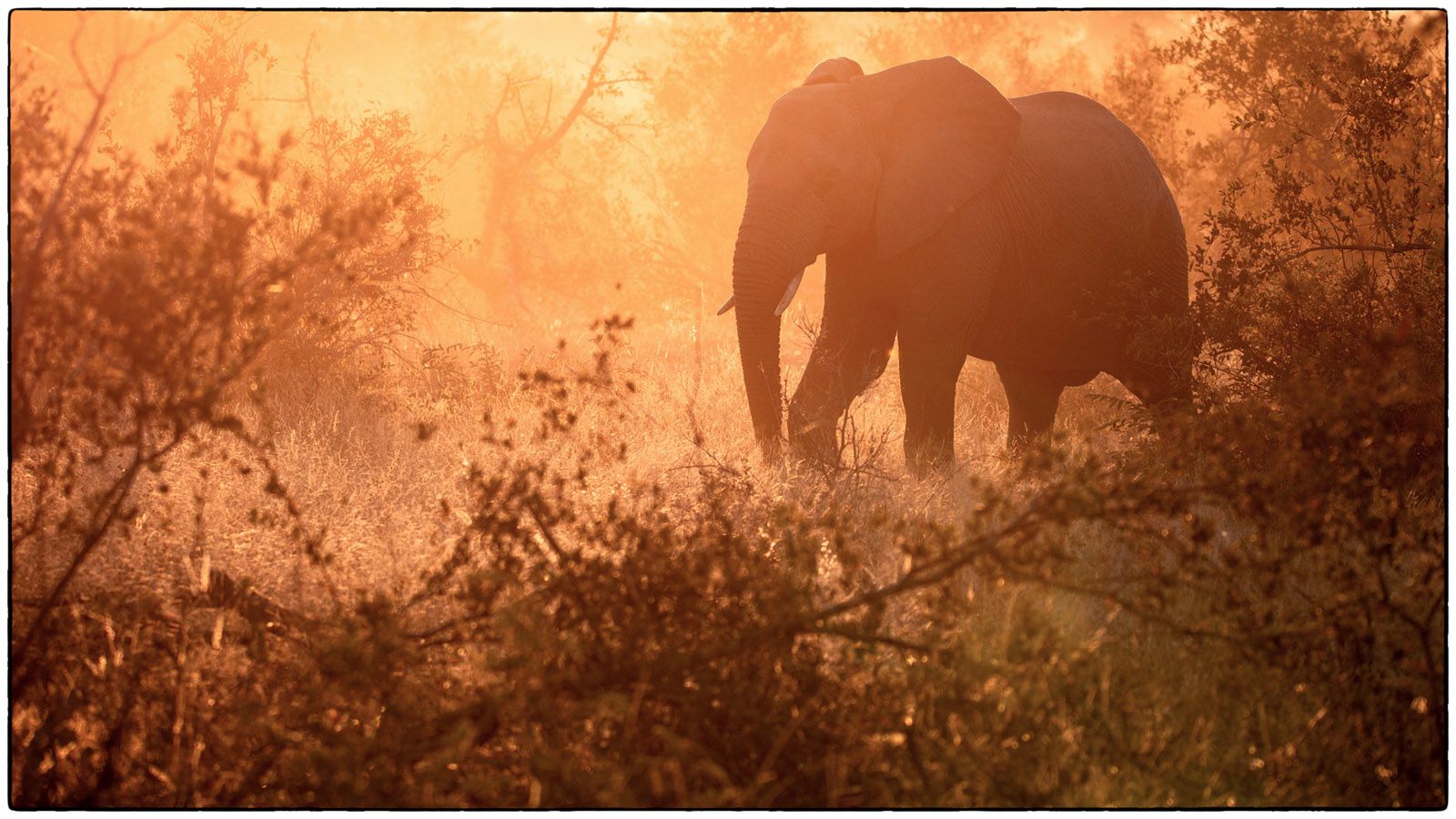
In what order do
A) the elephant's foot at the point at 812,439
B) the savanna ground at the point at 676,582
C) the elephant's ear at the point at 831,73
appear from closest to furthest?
the savanna ground at the point at 676,582, the elephant's foot at the point at 812,439, the elephant's ear at the point at 831,73

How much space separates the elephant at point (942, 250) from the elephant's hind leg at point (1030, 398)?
0.7 inches

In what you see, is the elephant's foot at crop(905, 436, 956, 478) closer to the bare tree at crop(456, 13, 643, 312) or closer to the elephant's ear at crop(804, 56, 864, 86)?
the elephant's ear at crop(804, 56, 864, 86)

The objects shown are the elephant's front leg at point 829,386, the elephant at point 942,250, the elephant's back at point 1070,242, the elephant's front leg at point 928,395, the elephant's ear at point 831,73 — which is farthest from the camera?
the elephant's back at point 1070,242

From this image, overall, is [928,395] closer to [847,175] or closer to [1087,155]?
[847,175]

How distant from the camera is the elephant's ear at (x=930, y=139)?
25.6ft

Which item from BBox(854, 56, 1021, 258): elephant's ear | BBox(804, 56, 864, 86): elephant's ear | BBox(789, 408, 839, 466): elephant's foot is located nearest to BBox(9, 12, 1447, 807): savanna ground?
BBox(789, 408, 839, 466): elephant's foot

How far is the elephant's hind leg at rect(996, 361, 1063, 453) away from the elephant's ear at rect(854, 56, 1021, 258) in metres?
1.61

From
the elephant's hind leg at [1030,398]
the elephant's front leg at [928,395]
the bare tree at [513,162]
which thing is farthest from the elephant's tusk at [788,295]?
the bare tree at [513,162]

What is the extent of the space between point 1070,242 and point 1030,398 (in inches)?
47.4

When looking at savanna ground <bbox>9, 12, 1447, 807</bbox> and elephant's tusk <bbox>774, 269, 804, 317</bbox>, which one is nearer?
savanna ground <bbox>9, 12, 1447, 807</bbox>

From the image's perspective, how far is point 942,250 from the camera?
25.9 ft

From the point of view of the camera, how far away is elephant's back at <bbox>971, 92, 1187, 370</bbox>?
8.57 meters

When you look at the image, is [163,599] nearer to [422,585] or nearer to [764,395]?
[422,585]

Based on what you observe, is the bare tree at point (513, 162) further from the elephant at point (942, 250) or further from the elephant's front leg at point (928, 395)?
the elephant's front leg at point (928, 395)
